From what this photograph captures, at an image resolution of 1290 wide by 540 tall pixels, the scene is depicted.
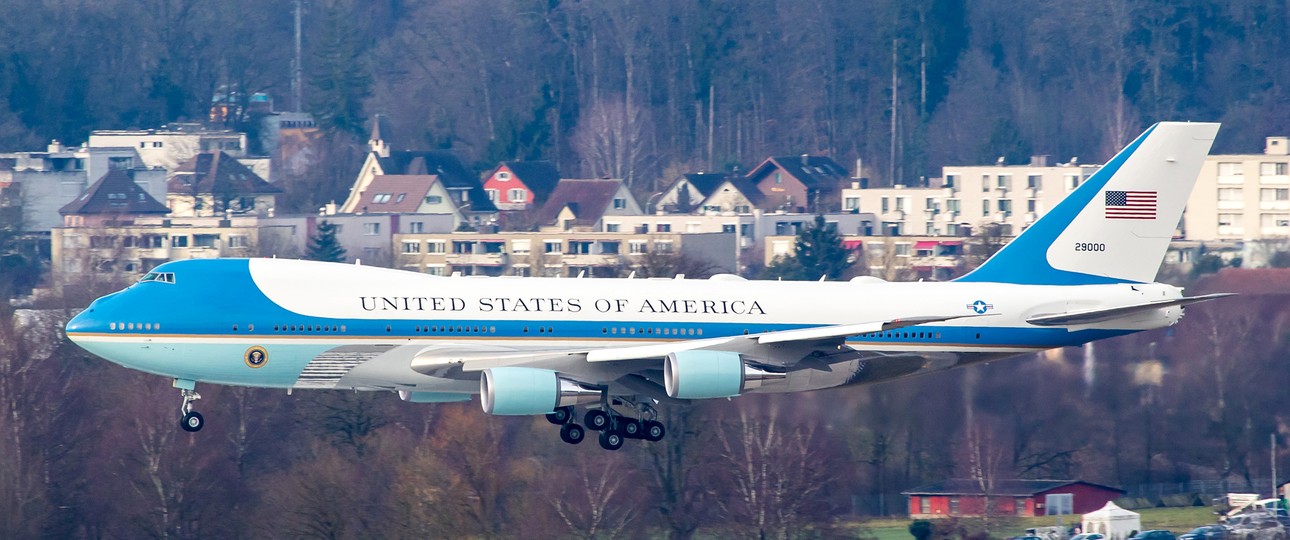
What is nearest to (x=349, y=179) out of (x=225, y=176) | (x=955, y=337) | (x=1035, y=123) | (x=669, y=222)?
(x=225, y=176)

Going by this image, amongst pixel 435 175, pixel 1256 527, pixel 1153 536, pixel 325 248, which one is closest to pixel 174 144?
pixel 435 175

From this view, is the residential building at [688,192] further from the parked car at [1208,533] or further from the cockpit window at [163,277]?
the cockpit window at [163,277]

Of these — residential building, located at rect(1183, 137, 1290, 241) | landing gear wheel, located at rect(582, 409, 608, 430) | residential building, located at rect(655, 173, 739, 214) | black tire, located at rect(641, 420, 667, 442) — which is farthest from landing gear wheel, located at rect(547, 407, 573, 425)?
residential building, located at rect(655, 173, 739, 214)

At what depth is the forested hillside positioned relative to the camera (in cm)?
13612

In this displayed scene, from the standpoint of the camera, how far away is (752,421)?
54.2 meters

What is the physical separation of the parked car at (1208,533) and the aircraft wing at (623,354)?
21.1 meters

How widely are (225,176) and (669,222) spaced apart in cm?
2898

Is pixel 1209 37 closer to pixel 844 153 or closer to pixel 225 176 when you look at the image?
pixel 844 153

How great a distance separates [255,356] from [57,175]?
271 ft

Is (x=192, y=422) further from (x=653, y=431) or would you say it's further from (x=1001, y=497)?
(x=1001, y=497)

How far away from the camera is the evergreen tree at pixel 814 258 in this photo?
300 feet

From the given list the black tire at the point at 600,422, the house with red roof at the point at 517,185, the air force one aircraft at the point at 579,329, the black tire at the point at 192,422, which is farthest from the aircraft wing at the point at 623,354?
the house with red roof at the point at 517,185

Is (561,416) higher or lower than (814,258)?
lower

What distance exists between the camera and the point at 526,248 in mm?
103438
